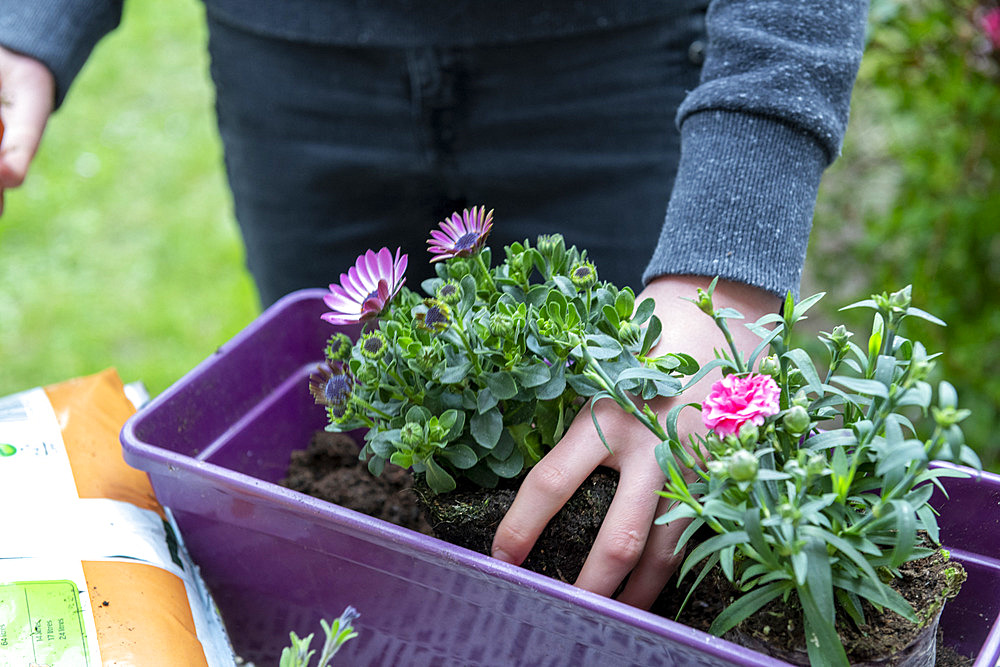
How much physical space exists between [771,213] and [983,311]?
1.20 meters

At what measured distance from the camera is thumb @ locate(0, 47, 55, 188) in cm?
87

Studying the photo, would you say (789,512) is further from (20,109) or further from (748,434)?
(20,109)

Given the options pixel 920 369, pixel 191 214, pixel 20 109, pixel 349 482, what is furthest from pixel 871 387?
pixel 191 214

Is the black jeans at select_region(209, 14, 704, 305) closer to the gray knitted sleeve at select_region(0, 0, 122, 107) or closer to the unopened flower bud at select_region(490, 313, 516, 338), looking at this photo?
the gray knitted sleeve at select_region(0, 0, 122, 107)

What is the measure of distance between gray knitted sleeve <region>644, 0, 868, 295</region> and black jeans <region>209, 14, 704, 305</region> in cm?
27

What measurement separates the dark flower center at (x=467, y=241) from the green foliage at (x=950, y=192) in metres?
1.05

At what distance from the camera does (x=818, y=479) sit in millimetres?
533

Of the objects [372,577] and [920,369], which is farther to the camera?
[372,577]

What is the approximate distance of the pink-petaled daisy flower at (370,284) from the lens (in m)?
0.61

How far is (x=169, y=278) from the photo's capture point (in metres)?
2.53

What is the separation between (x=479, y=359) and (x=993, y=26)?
4.16 ft

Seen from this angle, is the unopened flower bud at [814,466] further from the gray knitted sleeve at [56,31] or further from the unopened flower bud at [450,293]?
the gray knitted sleeve at [56,31]

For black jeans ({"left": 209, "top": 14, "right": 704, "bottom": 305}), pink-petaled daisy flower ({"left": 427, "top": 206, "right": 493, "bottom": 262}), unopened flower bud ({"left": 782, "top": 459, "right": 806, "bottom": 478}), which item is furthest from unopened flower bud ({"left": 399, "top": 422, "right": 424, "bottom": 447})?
black jeans ({"left": 209, "top": 14, "right": 704, "bottom": 305})

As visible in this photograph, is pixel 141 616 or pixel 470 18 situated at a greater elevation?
pixel 470 18
